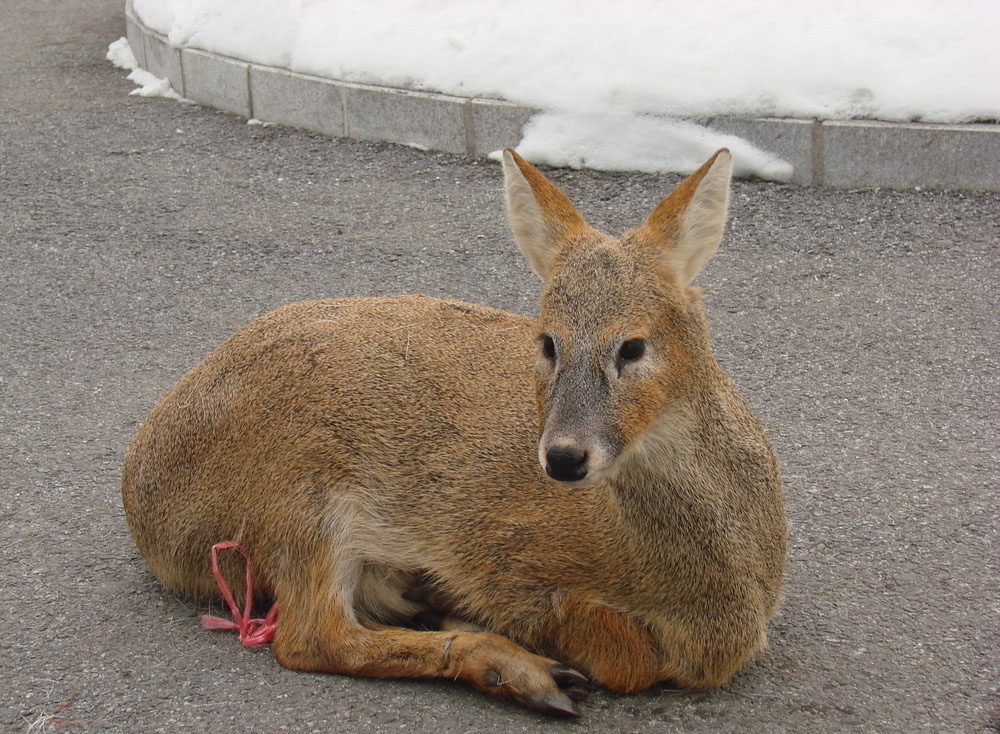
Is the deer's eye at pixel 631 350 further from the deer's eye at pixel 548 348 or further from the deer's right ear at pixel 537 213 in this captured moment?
the deer's right ear at pixel 537 213

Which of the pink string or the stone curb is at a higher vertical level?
the stone curb

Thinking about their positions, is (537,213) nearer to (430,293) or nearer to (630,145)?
(430,293)

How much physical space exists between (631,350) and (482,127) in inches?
201

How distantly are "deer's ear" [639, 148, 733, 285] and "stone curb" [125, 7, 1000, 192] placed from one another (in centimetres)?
395

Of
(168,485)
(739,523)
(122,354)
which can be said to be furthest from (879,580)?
(122,354)

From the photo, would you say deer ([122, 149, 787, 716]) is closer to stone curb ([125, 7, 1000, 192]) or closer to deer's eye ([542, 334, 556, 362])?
deer's eye ([542, 334, 556, 362])

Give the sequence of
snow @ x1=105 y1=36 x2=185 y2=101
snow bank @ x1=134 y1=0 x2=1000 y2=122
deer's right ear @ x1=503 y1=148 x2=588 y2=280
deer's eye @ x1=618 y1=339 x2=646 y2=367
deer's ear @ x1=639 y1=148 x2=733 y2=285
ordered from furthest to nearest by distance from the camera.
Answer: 1. snow @ x1=105 y1=36 x2=185 y2=101
2. snow bank @ x1=134 y1=0 x2=1000 y2=122
3. deer's right ear @ x1=503 y1=148 x2=588 y2=280
4. deer's ear @ x1=639 y1=148 x2=733 y2=285
5. deer's eye @ x1=618 y1=339 x2=646 y2=367

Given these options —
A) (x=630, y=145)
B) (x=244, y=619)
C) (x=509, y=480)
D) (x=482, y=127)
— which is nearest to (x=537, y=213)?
(x=509, y=480)

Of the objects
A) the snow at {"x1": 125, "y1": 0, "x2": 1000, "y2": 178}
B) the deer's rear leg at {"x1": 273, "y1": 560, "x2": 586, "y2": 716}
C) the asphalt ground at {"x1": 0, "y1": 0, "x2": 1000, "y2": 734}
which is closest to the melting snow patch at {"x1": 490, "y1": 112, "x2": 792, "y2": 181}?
the snow at {"x1": 125, "y1": 0, "x2": 1000, "y2": 178}

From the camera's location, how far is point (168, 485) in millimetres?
3969

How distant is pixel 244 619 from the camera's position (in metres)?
3.83

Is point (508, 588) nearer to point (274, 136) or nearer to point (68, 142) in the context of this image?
point (274, 136)

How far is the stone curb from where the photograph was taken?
23.3 feet

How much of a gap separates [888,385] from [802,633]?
6.20ft
